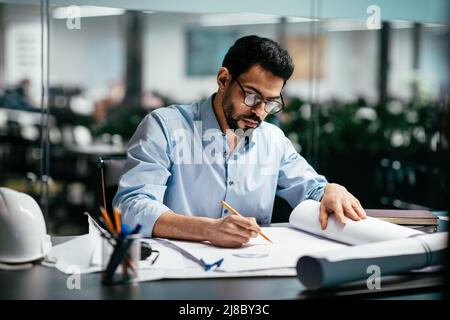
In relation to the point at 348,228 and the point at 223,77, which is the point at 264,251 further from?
the point at 223,77

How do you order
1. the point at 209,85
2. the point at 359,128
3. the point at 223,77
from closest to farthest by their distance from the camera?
the point at 223,77, the point at 359,128, the point at 209,85

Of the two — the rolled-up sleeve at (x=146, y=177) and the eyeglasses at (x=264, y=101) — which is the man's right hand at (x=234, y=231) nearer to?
the rolled-up sleeve at (x=146, y=177)

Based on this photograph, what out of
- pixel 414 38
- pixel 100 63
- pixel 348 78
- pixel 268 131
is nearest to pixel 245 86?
pixel 268 131

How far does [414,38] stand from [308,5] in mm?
6596

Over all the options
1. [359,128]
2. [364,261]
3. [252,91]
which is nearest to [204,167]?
[252,91]

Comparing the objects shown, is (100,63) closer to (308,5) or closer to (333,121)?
(333,121)

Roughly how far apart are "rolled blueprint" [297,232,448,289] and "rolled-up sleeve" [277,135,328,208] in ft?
2.43

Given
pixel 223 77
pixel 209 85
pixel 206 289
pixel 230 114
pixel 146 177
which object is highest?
pixel 209 85

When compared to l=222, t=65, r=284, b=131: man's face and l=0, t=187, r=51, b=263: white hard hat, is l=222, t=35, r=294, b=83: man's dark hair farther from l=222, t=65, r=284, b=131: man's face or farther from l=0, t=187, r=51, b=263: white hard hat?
l=0, t=187, r=51, b=263: white hard hat

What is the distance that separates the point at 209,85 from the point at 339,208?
A: 9.71 metres

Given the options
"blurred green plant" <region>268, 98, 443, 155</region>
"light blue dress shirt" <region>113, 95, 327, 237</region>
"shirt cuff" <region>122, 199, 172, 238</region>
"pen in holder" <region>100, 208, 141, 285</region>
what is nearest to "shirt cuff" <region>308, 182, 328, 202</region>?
"light blue dress shirt" <region>113, 95, 327, 237</region>

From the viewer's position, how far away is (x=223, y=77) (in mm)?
1792

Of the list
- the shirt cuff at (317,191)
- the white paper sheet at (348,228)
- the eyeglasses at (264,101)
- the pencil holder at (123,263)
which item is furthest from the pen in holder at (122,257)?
the shirt cuff at (317,191)

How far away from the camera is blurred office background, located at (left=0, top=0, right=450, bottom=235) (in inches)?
133
